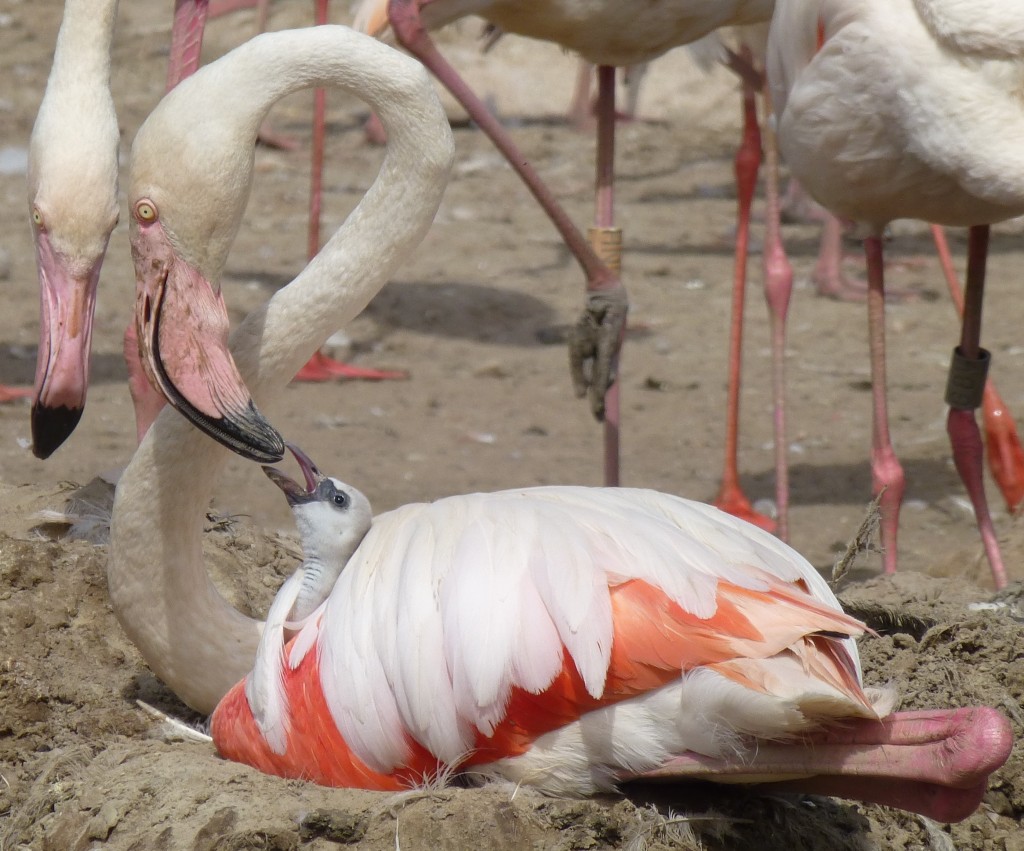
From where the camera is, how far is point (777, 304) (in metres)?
4.34

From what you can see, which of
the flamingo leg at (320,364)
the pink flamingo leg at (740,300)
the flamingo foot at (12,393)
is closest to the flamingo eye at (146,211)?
the pink flamingo leg at (740,300)

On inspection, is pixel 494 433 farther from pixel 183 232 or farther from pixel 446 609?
pixel 446 609

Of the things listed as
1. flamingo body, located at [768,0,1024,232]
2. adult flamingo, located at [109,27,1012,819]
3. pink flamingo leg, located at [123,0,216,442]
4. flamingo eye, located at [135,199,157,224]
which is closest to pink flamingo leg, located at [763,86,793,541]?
flamingo body, located at [768,0,1024,232]

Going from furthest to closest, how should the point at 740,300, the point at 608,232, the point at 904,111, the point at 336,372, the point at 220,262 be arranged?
1. the point at 336,372
2. the point at 740,300
3. the point at 608,232
4. the point at 904,111
5. the point at 220,262

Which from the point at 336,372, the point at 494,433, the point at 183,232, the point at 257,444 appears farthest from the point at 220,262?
the point at 336,372

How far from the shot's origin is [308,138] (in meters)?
8.56

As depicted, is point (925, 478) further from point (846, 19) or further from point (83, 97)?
point (83, 97)

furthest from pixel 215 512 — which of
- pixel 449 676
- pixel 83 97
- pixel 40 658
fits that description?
pixel 449 676

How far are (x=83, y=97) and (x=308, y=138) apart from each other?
19.5 feet

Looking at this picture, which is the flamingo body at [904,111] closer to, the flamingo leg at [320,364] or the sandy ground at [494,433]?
the sandy ground at [494,433]

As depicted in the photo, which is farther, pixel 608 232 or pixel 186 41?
pixel 608 232

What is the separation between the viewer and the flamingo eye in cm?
222

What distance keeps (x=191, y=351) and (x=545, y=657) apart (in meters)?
0.71

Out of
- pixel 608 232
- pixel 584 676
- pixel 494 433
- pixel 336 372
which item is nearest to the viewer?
pixel 584 676
